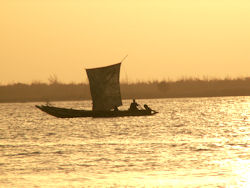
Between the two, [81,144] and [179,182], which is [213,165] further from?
[81,144]

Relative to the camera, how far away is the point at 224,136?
4125cm

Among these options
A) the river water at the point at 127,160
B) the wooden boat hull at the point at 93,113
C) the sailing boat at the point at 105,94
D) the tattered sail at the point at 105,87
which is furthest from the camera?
the tattered sail at the point at 105,87

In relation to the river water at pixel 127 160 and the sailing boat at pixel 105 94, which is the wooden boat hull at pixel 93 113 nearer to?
the sailing boat at pixel 105 94

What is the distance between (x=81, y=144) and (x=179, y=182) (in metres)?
15.4

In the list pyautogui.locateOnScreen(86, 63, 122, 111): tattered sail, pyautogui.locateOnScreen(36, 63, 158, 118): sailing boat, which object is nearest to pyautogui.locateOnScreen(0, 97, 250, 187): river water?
pyautogui.locateOnScreen(36, 63, 158, 118): sailing boat

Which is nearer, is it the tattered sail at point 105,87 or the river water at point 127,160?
the river water at point 127,160

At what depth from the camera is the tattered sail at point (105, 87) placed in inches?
2325

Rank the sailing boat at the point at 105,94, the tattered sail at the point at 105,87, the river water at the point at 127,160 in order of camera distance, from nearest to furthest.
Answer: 1. the river water at the point at 127,160
2. the sailing boat at the point at 105,94
3. the tattered sail at the point at 105,87

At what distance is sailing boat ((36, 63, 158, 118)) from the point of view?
58750mm

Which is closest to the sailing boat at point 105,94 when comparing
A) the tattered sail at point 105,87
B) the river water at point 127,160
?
the tattered sail at point 105,87

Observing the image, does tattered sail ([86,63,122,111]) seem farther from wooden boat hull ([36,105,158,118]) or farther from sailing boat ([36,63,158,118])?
wooden boat hull ([36,105,158,118])

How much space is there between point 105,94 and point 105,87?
602mm

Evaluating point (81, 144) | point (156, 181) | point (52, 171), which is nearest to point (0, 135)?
point (81, 144)

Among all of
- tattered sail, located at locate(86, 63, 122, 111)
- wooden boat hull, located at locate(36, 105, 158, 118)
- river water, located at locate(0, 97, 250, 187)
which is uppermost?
tattered sail, located at locate(86, 63, 122, 111)
